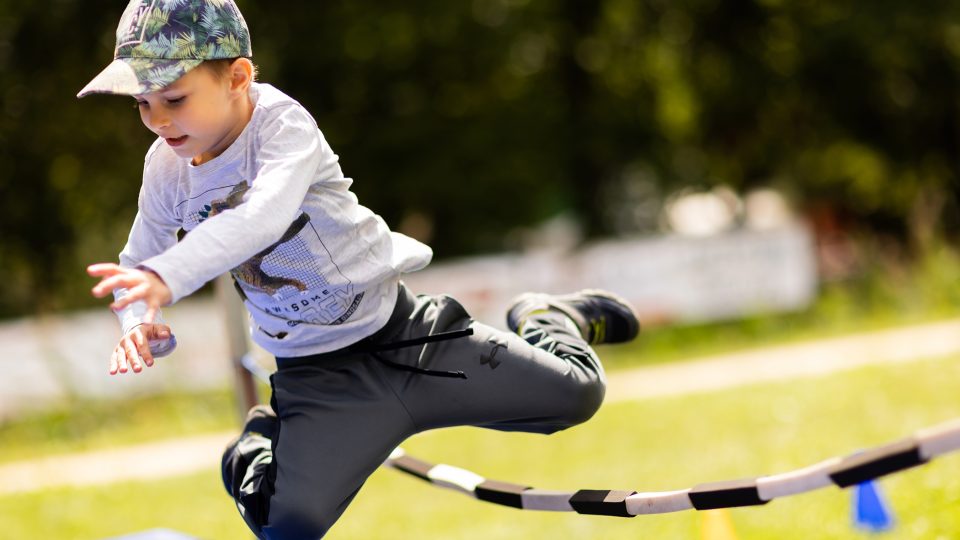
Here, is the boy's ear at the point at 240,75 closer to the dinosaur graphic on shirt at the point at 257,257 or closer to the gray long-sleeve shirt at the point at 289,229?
the gray long-sleeve shirt at the point at 289,229

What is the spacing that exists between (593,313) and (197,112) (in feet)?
5.04

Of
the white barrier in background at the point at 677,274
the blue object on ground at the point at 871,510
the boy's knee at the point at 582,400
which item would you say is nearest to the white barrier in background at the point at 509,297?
the white barrier in background at the point at 677,274

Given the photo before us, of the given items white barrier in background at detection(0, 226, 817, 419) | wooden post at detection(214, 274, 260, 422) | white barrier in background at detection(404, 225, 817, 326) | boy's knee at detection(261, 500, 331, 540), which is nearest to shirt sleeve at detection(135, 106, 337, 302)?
boy's knee at detection(261, 500, 331, 540)

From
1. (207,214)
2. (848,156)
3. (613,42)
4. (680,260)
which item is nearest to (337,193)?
(207,214)

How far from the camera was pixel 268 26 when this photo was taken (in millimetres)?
18062

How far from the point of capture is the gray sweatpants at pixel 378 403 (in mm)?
2824

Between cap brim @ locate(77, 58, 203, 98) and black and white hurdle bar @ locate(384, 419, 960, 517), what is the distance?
1513 millimetres

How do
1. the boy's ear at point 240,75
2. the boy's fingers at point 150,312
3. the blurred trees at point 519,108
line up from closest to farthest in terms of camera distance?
the boy's fingers at point 150,312, the boy's ear at point 240,75, the blurred trees at point 519,108

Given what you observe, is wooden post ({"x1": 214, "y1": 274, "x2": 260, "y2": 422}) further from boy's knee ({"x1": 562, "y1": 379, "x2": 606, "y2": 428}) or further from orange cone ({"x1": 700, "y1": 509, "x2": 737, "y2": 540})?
orange cone ({"x1": 700, "y1": 509, "x2": 737, "y2": 540})

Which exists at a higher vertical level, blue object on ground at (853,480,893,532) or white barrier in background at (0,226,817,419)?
blue object on ground at (853,480,893,532)

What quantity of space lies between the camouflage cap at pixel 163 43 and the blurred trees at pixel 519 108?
15188mm

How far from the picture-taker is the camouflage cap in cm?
244

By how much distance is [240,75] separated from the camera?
8.64ft

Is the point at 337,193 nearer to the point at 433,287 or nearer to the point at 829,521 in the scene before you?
the point at 829,521
